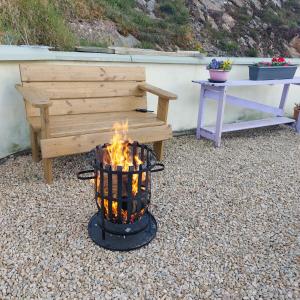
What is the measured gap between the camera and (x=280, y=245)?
1.90 m

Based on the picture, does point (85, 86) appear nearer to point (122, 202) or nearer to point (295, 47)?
point (122, 202)

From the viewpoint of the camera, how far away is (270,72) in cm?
362

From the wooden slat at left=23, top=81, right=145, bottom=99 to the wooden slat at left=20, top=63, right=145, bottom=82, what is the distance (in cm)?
4

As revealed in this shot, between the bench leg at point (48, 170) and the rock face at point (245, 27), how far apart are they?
5340 millimetres

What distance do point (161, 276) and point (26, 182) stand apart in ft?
4.61

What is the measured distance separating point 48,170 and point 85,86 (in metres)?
0.85

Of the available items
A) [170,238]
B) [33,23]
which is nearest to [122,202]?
[170,238]

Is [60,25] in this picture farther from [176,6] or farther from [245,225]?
[176,6]

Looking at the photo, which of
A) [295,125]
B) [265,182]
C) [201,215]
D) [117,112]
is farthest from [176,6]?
[201,215]

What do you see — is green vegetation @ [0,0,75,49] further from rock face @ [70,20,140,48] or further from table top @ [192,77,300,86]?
table top @ [192,77,300,86]

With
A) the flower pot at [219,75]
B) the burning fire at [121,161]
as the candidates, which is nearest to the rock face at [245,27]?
the flower pot at [219,75]

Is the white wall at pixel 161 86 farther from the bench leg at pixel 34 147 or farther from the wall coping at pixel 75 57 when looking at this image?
the bench leg at pixel 34 147

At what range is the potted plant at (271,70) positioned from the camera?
357 centimetres

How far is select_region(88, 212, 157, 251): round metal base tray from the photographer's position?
180 centimetres
